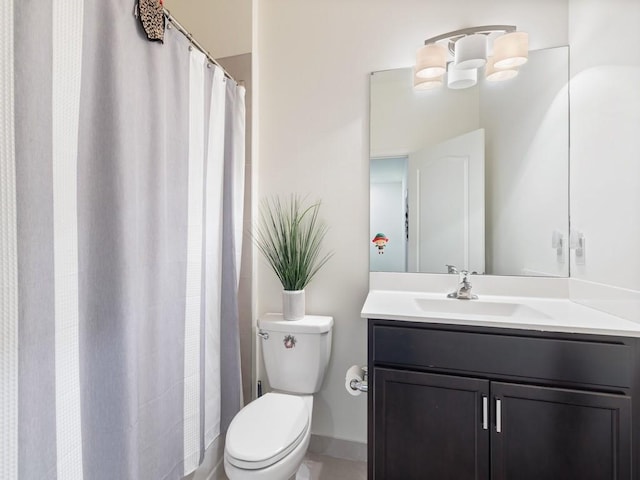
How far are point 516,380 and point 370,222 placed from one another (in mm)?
909

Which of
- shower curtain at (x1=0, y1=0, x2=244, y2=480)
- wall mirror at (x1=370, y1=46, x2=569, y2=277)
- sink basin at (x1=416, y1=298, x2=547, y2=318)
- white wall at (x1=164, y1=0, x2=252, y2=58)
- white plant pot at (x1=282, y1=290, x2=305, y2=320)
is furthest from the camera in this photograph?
white wall at (x1=164, y1=0, x2=252, y2=58)

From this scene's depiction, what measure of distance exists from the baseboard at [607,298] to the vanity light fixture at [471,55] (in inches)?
39.3

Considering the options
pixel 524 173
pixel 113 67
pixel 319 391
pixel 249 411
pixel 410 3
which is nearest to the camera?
pixel 113 67

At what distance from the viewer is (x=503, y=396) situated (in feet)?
3.26

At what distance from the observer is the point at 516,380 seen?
990 millimetres

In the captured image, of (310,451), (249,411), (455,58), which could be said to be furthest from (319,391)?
(455,58)

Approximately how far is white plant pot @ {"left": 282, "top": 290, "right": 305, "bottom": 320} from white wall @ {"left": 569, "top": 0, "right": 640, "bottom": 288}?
1244 millimetres

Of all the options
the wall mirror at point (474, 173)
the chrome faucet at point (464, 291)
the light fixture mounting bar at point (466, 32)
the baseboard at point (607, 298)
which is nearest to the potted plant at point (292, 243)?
the wall mirror at point (474, 173)

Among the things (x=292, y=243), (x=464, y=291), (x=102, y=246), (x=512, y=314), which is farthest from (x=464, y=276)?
(x=102, y=246)

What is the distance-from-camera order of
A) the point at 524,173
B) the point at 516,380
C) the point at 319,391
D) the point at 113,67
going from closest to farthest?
the point at 113,67 → the point at 516,380 → the point at 524,173 → the point at 319,391

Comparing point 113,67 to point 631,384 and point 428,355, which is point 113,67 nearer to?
point 428,355

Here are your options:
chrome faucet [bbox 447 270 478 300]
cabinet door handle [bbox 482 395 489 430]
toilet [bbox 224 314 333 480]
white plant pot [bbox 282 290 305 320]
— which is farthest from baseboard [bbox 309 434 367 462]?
chrome faucet [bbox 447 270 478 300]

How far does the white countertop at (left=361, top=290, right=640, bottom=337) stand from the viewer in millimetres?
951

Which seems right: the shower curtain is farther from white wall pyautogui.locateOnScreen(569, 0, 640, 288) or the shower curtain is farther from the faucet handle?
white wall pyautogui.locateOnScreen(569, 0, 640, 288)
